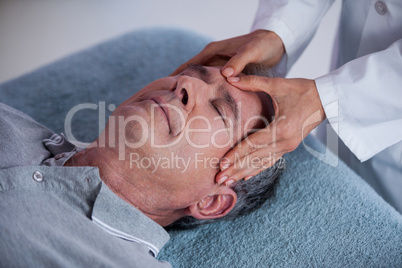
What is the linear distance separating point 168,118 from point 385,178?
36.7 inches

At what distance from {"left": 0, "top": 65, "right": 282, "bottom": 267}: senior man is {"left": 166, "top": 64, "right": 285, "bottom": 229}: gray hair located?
6cm

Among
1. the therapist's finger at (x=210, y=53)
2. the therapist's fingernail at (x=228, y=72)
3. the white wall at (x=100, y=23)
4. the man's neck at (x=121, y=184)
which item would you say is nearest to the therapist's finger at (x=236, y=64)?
the therapist's fingernail at (x=228, y=72)

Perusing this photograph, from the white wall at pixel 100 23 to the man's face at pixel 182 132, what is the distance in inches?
76.1

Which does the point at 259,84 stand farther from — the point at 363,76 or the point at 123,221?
the point at 123,221

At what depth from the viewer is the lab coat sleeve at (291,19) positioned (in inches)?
66.9

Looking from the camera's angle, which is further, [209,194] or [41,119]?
[41,119]

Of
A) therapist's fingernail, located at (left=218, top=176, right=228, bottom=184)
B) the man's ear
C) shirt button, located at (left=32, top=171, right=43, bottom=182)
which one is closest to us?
shirt button, located at (left=32, top=171, right=43, bottom=182)

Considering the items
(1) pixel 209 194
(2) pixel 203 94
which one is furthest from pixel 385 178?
(2) pixel 203 94

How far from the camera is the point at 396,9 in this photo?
1.49 m

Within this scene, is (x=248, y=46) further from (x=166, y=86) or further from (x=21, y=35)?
(x=21, y=35)

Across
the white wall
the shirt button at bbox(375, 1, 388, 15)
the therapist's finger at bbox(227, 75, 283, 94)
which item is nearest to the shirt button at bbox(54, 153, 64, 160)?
the therapist's finger at bbox(227, 75, 283, 94)

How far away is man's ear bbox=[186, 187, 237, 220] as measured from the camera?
146cm

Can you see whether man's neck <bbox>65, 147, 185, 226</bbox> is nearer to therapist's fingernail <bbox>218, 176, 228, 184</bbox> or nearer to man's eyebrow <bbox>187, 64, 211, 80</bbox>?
therapist's fingernail <bbox>218, 176, 228, 184</bbox>

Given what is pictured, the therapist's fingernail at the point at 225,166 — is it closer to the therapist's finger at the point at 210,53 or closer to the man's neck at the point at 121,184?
the man's neck at the point at 121,184
